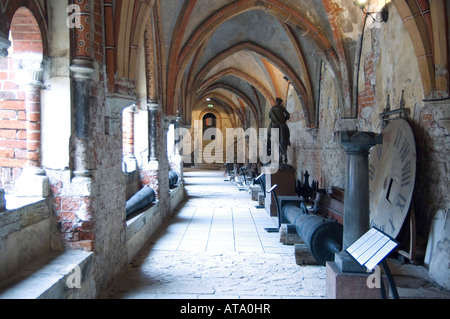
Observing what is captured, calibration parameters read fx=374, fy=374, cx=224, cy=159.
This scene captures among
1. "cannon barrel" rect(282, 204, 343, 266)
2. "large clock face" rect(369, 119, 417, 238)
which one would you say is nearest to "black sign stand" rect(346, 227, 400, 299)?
"cannon barrel" rect(282, 204, 343, 266)

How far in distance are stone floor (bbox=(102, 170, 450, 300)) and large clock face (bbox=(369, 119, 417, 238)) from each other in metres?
0.66

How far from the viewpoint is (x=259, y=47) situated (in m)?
12.7

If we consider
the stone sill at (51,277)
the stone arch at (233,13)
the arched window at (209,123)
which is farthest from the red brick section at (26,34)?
the arched window at (209,123)

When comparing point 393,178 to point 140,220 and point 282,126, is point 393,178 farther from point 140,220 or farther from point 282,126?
point 282,126

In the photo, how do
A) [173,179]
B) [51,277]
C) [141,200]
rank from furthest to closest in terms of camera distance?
[173,179], [141,200], [51,277]

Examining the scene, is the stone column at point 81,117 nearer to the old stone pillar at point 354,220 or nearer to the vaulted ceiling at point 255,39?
the vaulted ceiling at point 255,39

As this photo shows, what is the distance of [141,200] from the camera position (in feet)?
19.4

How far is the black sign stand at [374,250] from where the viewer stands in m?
2.26

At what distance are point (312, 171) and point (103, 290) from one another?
30.3 ft

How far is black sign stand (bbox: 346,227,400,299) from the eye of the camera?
2262 millimetres

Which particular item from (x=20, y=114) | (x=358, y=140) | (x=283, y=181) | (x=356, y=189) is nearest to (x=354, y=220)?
(x=356, y=189)

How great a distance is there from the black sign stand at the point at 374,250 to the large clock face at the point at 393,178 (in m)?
2.36

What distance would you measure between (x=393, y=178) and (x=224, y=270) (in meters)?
2.75
